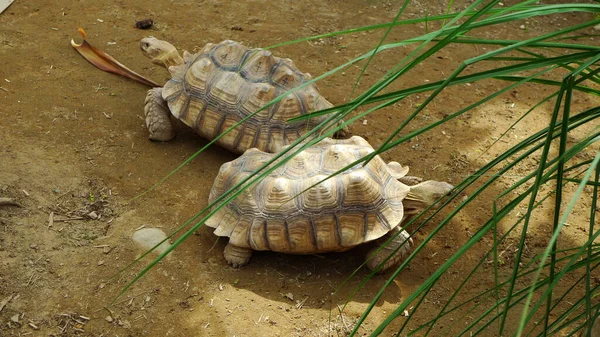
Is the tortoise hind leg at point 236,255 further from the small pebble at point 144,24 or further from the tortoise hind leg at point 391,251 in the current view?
the small pebble at point 144,24

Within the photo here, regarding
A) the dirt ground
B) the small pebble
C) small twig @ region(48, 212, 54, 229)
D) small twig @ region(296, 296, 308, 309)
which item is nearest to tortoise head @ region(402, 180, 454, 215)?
the dirt ground

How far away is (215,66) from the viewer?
155 inches

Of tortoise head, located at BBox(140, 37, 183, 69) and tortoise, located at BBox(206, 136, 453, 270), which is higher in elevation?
tortoise, located at BBox(206, 136, 453, 270)

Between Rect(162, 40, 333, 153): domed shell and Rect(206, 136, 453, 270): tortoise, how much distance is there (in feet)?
1.81

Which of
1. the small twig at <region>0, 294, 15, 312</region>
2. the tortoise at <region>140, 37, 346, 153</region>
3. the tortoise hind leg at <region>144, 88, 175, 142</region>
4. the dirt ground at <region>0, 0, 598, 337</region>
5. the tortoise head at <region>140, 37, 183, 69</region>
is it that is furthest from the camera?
the tortoise head at <region>140, 37, 183, 69</region>

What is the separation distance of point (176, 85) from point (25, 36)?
4.94 feet

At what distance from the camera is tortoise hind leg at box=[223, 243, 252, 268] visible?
316cm

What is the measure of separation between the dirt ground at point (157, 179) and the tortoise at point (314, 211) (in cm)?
15

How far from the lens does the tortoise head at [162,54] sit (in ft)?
14.3

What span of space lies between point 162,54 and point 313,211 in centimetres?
183

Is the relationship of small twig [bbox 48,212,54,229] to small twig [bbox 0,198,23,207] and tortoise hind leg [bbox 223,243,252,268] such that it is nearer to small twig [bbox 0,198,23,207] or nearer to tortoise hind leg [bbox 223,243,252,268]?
small twig [bbox 0,198,23,207]

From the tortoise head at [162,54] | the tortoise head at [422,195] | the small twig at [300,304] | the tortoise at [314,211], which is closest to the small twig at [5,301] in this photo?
the tortoise at [314,211]

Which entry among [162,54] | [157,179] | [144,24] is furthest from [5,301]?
[144,24]

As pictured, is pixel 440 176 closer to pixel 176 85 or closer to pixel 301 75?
pixel 301 75
